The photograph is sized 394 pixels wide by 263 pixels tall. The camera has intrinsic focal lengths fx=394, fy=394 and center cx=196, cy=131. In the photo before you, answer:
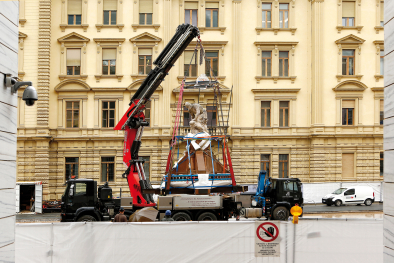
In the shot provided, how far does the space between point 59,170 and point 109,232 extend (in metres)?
21.0

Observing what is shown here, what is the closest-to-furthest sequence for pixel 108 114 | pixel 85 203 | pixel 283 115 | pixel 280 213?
1. pixel 85 203
2. pixel 280 213
3. pixel 108 114
4. pixel 283 115

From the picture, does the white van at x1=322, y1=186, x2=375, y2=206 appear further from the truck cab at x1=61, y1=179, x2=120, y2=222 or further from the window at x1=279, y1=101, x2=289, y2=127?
the truck cab at x1=61, y1=179, x2=120, y2=222

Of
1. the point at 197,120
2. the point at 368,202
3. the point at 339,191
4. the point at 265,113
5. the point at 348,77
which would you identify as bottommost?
the point at 368,202

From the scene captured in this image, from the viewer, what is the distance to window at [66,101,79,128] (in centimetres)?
2927

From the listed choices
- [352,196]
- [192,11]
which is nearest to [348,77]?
[352,196]

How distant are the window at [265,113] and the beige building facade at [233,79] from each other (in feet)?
0.25

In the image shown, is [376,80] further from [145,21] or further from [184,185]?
[184,185]

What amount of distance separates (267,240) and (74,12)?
25617 mm

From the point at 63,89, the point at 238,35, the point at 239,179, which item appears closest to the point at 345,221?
the point at 239,179

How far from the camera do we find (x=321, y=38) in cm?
2955

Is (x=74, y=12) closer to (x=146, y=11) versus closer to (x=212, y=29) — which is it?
(x=146, y=11)

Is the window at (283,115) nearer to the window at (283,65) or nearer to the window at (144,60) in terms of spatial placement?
the window at (283,65)

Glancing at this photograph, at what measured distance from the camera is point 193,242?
374 inches

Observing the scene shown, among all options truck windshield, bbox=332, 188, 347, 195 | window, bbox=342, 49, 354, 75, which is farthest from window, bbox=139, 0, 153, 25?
truck windshield, bbox=332, 188, 347, 195
